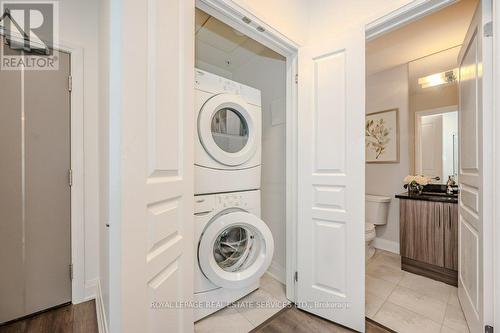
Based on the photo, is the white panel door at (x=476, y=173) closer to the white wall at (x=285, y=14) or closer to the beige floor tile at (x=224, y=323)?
the white wall at (x=285, y=14)

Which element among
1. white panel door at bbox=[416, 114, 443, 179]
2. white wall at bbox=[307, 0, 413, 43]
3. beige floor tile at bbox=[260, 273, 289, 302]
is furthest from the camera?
white panel door at bbox=[416, 114, 443, 179]

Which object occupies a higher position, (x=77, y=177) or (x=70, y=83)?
(x=70, y=83)

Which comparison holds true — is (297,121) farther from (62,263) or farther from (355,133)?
(62,263)

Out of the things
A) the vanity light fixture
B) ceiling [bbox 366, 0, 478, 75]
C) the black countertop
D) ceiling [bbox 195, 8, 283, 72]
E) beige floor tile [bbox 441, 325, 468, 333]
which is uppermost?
ceiling [bbox 366, 0, 478, 75]

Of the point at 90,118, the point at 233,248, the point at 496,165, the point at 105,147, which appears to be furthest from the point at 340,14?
the point at 90,118

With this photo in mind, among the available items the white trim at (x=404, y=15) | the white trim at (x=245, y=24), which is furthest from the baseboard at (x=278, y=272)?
the white trim at (x=404, y=15)

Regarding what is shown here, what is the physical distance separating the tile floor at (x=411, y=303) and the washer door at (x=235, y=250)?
861 mm

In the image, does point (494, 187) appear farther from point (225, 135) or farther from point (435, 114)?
point (435, 114)

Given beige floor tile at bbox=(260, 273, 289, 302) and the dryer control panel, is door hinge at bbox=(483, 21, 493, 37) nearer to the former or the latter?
the dryer control panel

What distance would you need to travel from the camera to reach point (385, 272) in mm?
2143

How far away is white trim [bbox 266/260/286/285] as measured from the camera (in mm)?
1940

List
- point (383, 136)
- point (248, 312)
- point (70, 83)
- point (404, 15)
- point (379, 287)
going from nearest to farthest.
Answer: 1. point (404, 15)
2. point (248, 312)
3. point (70, 83)
4. point (379, 287)
5. point (383, 136)

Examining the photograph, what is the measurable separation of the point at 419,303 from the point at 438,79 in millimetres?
2288

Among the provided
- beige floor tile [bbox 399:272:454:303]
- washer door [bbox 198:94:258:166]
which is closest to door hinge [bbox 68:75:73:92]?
washer door [bbox 198:94:258:166]
